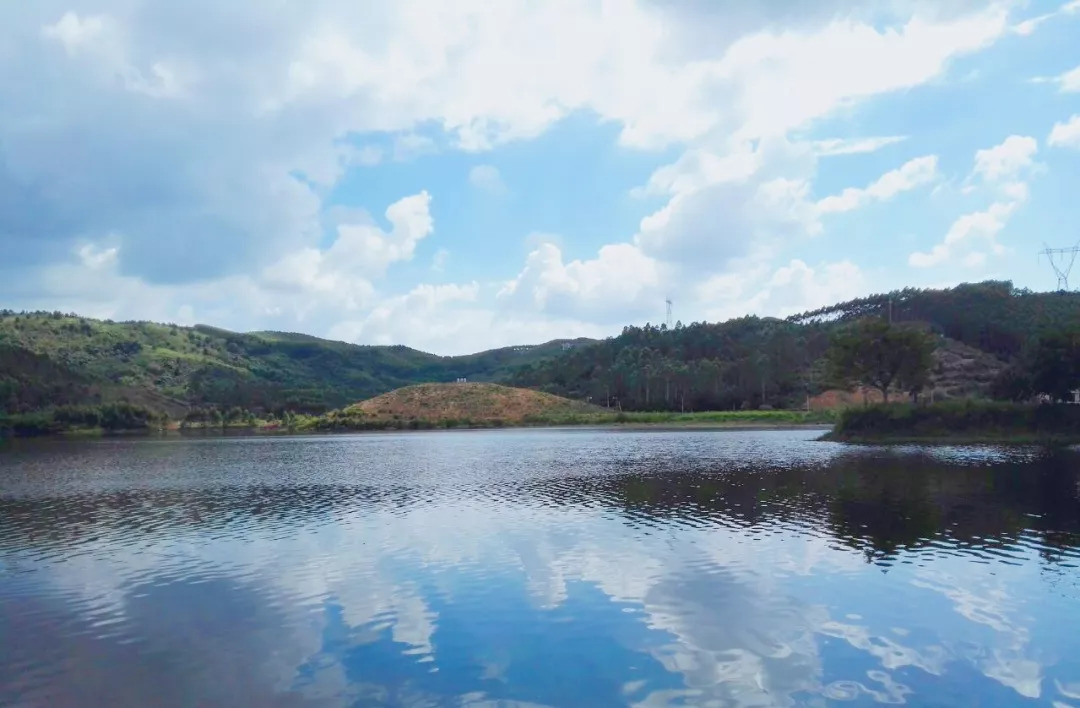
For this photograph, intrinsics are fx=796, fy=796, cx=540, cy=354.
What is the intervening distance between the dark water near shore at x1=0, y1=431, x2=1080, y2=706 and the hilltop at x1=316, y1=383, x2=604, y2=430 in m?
122

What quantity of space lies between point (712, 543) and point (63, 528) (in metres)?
28.0

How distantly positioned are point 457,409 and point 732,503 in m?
142

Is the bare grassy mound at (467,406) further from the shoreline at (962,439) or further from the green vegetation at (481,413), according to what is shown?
the shoreline at (962,439)

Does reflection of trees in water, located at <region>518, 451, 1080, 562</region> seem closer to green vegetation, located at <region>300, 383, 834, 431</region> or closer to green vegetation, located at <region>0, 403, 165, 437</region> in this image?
green vegetation, located at <region>300, 383, 834, 431</region>

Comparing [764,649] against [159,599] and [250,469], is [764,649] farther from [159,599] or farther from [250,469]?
[250,469]

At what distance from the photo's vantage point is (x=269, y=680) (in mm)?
15844

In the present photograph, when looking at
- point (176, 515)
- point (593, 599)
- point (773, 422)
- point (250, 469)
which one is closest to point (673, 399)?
point (773, 422)

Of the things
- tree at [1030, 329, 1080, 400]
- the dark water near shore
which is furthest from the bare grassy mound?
the dark water near shore

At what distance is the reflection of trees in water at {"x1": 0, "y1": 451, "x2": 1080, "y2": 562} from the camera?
2997 cm

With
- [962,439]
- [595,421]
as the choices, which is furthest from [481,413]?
[962,439]

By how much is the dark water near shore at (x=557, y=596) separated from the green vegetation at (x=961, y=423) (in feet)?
105

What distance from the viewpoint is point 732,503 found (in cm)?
3784

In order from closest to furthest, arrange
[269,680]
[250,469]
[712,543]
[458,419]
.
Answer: [269,680]
[712,543]
[250,469]
[458,419]

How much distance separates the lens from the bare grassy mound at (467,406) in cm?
17250
